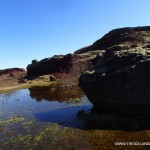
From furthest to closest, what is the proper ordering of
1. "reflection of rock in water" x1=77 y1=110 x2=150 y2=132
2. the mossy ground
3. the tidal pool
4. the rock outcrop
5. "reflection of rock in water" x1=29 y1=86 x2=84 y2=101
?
"reflection of rock in water" x1=29 y1=86 x2=84 y2=101 < the rock outcrop < "reflection of rock in water" x1=77 y1=110 x2=150 y2=132 < the tidal pool < the mossy ground

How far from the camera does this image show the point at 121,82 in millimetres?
16922

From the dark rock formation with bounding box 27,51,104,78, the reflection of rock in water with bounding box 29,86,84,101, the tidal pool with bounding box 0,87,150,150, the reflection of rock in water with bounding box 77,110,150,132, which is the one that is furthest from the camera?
the dark rock formation with bounding box 27,51,104,78

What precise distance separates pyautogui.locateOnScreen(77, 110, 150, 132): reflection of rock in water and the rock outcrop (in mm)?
489

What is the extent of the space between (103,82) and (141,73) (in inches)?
110

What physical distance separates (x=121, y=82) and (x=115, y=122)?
2.62 meters

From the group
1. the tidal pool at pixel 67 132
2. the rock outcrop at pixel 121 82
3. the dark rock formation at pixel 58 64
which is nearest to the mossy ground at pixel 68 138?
the tidal pool at pixel 67 132

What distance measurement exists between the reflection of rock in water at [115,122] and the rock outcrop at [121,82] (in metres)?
0.49

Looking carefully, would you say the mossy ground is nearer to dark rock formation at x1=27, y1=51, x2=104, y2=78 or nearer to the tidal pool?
the tidal pool

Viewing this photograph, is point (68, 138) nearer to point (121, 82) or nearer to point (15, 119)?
point (121, 82)

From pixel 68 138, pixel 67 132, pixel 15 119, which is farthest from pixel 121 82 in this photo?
pixel 15 119

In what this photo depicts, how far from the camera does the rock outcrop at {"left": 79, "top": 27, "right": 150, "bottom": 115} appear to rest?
16.2 m

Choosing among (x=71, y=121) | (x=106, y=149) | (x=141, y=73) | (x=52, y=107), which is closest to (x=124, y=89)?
(x=141, y=73)

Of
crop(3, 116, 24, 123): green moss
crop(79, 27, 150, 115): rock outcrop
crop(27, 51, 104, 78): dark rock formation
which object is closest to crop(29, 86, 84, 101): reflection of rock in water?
crop(3, 116, 24, 123): green moss

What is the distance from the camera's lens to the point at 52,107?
2409 centimetres
